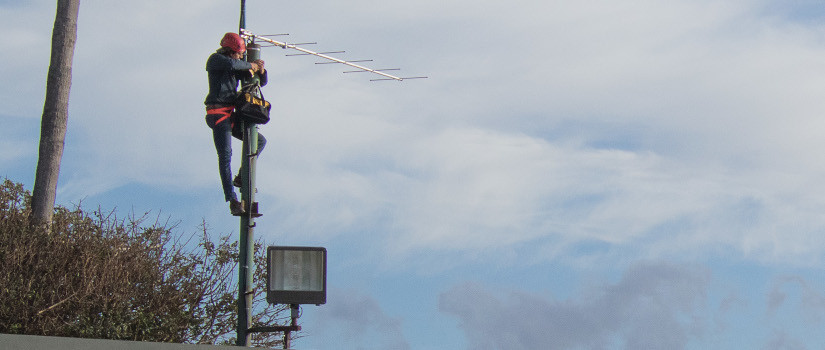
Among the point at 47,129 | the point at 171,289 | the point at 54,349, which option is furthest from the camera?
the point at 47,129

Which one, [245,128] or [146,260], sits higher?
[245,128]

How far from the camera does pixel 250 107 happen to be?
10.3m

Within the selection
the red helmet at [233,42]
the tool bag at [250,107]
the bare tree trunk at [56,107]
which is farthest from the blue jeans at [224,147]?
the bare tree trunk at [56,107]

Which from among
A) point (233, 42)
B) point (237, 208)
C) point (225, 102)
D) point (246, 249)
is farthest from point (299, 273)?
point (233, 42)

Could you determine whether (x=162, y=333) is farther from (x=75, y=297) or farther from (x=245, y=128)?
(x=245, y=128)

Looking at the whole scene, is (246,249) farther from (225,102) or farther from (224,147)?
(225,102)

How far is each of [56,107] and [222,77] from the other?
232 inches

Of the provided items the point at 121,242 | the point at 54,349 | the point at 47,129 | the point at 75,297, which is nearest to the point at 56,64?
the point at 47,129

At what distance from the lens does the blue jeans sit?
1041 centimetres

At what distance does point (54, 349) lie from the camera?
8.40 m

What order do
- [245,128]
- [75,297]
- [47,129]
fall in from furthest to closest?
[47,129]
[75,297]
[245,128]

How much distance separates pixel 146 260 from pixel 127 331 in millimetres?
1199

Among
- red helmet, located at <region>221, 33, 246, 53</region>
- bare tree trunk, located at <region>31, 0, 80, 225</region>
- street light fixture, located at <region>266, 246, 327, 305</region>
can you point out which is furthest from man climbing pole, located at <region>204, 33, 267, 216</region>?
bare tree trunk, located at <region>31, 0, 80, 225</region>

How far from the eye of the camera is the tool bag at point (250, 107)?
405 inches
